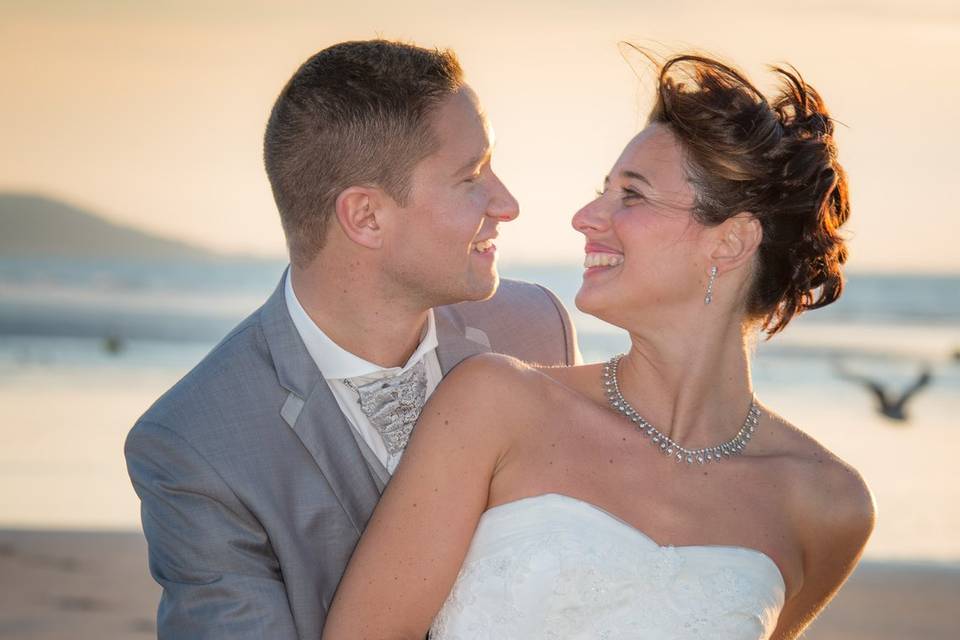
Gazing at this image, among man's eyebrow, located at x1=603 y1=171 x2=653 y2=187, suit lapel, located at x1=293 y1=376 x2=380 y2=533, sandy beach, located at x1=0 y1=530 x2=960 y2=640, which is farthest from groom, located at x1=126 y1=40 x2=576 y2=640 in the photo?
sandy beach, located at x1=0 y1=530 x2=960 y2=640

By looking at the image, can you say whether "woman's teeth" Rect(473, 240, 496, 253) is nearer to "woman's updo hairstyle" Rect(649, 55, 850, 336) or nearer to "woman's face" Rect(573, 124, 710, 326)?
"woman's face" Rect(573, 124, 710, 326)

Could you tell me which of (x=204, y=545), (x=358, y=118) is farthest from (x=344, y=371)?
(x=358, y=118)

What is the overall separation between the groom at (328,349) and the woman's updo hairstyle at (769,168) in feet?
2.22

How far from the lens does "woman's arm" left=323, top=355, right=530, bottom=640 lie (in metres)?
2.91

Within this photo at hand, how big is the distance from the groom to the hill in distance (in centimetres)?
3079

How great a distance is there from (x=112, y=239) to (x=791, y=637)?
117 ft

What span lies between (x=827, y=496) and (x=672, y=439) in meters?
0.45

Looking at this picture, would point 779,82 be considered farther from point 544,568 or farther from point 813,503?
point 544,568

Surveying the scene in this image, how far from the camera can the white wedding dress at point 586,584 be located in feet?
9.67

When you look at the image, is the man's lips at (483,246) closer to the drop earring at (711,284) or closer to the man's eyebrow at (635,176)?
the man's eyebrow at (635,176)

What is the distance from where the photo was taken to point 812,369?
50.6ft

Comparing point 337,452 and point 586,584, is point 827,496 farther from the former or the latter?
point 337,452

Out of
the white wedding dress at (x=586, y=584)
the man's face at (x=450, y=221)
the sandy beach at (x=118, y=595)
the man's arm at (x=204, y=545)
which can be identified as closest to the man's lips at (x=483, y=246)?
the man's face at (x=450, y=221)

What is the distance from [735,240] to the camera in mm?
3176
